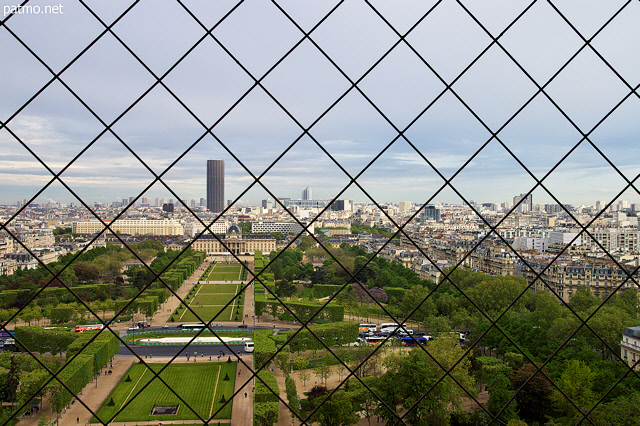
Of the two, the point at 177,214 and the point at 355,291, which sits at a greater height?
the point at 177,214

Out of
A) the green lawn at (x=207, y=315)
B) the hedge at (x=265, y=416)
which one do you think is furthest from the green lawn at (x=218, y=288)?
the hedge at (x=265, y=416)

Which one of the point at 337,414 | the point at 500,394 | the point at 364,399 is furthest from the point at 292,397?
the point at 500,394

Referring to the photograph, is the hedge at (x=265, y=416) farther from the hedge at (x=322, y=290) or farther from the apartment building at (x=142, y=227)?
the apartment building at (x=142, y=227)

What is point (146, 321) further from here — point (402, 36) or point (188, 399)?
point (402, 36)

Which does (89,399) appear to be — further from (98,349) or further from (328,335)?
(328,335)

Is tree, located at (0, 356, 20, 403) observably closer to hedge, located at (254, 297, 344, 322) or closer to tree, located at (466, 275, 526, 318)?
hedge, located at (254, 297, 344, 322)

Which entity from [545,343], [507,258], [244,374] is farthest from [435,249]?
[244,374]
